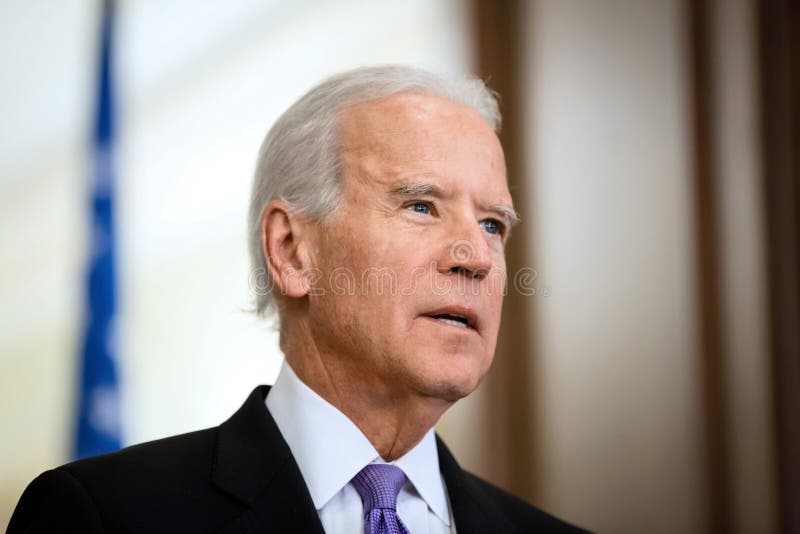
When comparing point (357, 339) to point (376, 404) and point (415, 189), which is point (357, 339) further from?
point (415, 189)

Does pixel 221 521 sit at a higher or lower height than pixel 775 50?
lower

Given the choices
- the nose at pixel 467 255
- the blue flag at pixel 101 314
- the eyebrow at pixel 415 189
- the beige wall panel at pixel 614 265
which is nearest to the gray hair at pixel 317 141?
the eyebrow at pixel 415 189

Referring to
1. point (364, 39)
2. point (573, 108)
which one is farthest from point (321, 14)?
point (573, 108)

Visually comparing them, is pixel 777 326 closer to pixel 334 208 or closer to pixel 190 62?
pixel 334 208

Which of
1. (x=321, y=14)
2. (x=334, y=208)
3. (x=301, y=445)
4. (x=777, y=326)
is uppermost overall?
(x=321, y=14)

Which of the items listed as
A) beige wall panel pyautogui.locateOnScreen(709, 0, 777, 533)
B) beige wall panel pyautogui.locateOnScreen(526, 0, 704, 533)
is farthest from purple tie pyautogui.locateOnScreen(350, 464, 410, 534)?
beige wall panel pyautogui.locateOnScreen(709, 0, 777, 533)

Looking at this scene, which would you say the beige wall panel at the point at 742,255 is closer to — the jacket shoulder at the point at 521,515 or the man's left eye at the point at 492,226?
the jacket shoulder at the point at 521,515

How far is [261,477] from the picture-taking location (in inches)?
60.4

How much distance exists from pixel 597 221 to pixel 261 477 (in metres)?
1.72

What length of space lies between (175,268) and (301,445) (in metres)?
0.99

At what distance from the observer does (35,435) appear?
2.25 meters

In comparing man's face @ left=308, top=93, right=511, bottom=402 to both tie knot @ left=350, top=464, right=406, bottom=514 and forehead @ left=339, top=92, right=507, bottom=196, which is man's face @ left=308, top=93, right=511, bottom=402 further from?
tie knot @ left=350, top=464, right=406, bottom=514

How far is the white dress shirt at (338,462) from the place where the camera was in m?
1.57

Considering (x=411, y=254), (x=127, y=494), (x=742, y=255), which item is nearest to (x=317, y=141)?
(x=411, y=254)
